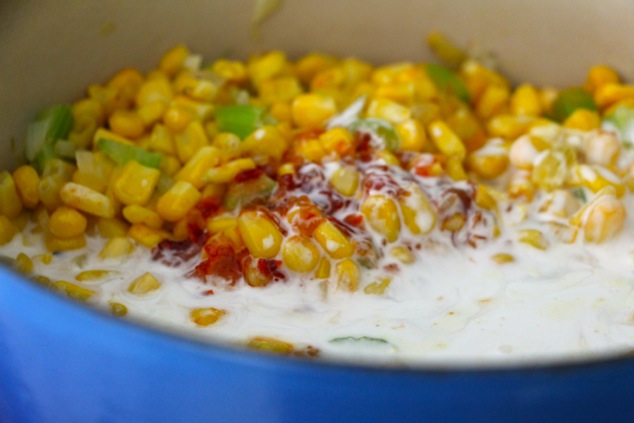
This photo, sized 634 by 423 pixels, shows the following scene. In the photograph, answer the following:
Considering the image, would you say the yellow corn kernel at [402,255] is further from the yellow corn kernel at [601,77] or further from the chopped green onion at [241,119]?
the yellow corn kernel at [601,77]

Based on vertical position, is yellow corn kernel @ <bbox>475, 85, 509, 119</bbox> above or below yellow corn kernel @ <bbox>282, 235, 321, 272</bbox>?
above

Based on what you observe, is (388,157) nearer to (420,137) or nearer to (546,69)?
(420,137)

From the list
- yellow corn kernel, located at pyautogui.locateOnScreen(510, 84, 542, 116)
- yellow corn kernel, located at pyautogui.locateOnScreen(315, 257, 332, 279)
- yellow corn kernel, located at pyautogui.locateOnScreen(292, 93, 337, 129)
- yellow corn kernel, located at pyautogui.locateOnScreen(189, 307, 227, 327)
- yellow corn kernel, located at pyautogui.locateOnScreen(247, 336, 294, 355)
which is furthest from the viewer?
yellow corn kernel, located at pyautogui.locateOnScreen(510, 84, 542, 116)

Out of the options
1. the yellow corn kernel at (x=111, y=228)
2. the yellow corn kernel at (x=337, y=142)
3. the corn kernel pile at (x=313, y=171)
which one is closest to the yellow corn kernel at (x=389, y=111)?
the corn kernel pile at (x=313, y=171)

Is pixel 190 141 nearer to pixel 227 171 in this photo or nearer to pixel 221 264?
pixel 227 171

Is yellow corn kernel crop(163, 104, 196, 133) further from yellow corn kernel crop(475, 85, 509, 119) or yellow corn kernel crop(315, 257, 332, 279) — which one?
yellow corn kernel crop(475, 85, 509, 119)

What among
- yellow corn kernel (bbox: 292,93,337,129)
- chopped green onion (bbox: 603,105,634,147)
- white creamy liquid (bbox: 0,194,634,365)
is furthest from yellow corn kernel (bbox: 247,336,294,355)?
chopped green onion (bbox: 603,105,634,147)
